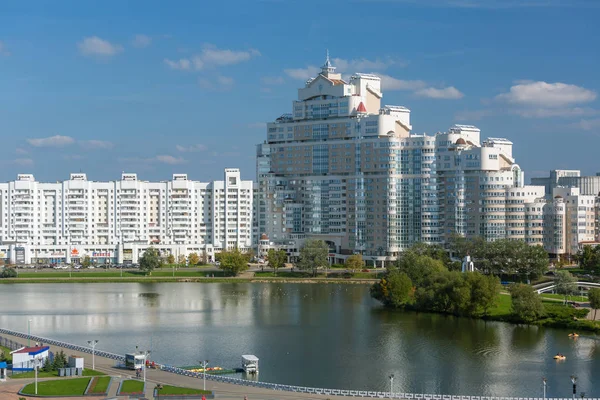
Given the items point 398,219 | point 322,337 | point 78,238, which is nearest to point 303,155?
point 398,219

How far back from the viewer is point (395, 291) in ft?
244

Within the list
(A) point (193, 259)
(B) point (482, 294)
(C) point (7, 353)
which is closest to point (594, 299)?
(B) point (482, 294)

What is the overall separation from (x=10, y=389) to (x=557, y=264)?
70.8 m

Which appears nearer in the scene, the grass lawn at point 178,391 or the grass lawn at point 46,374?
the grass lawn at point 178,391

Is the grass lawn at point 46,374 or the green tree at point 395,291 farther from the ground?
the green tree at point 395,291

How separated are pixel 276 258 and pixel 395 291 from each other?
1220 inches

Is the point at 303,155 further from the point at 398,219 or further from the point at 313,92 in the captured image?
the point at 398,219

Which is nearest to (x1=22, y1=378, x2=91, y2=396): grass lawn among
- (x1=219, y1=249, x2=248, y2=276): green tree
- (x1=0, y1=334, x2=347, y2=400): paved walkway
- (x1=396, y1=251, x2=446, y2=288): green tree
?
(x1=0, y1=334, x2=347, y2=400): paved walkway

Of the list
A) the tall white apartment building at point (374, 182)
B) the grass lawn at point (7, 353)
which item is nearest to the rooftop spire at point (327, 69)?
the tall white apartment building at point (374, 182)

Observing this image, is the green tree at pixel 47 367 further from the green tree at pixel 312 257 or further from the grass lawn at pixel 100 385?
the green tree at pixel 312 257

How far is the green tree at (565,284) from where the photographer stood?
73500mm

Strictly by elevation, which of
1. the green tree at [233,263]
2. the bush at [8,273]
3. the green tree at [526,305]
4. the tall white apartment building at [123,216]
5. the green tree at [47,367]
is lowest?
the green tree at [47,367]

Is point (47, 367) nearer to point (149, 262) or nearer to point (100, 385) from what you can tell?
point (100, 385)

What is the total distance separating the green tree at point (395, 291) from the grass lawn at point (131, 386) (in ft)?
119
